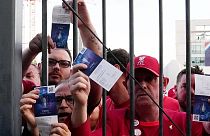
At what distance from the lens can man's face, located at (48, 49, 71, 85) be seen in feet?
6.74

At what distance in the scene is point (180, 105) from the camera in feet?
8.60

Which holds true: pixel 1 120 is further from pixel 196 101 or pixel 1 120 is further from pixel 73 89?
pixel 196 101

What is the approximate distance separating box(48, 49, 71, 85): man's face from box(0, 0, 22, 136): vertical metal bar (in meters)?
0.66

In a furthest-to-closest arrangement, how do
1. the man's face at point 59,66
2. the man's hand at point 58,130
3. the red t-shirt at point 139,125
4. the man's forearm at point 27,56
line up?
the man's face at point 59,66
the red t-shirt at point 139,125
the man's forearm at point 27,56
the man's hand at point 58,130

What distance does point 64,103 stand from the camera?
1.71 meters

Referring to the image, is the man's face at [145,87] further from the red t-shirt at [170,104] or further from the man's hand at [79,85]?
the man's hand at [79,85]

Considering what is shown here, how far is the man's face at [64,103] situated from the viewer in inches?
62.0

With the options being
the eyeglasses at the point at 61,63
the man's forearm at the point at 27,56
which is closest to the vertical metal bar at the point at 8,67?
the man's forearm at the point at 27,56

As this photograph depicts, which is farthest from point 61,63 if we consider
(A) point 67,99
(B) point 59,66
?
(A) point 67,99

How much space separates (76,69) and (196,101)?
0.46 metres

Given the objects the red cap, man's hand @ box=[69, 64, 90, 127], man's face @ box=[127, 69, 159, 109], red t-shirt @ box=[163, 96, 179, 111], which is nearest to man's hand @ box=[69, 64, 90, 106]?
man's hand @ box=[69, 64, 90, 127]

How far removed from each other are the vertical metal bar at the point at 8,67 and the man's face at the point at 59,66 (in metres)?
0.66

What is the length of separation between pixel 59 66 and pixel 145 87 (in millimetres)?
505

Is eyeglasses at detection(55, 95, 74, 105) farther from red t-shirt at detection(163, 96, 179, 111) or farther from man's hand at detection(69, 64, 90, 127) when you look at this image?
red t-shirt at detection(163, 96, 179, 111)
